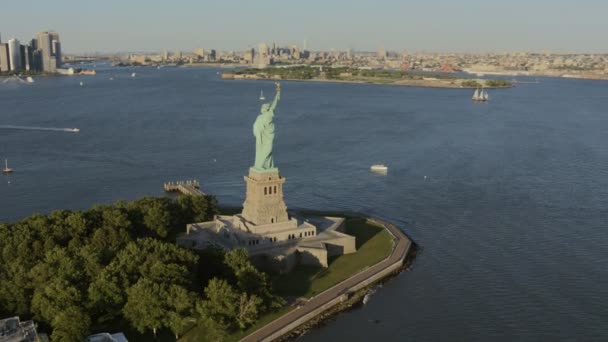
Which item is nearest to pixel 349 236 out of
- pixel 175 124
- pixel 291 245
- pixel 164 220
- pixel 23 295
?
pixel 291 245

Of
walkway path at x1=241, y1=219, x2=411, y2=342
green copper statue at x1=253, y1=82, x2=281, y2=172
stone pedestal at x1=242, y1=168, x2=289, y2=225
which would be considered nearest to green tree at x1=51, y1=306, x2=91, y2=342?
walkway path at x1=241, y1=219, x2=411, y2=342

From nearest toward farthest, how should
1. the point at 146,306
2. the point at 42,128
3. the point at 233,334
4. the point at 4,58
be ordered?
the point at 146,306 → the point at 233,334 → the point at 42,128 → the point at 4,58

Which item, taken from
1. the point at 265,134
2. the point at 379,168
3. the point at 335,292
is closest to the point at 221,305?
the point at 335,292

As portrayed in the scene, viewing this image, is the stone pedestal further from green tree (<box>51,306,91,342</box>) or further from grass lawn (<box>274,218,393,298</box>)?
green tree (<box>51,306,91,342</box>)

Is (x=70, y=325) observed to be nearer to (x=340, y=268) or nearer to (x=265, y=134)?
(x=340, y=268)

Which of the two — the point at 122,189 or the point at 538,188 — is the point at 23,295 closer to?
the point at 122,189

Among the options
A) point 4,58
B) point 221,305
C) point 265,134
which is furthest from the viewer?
point 4,58
